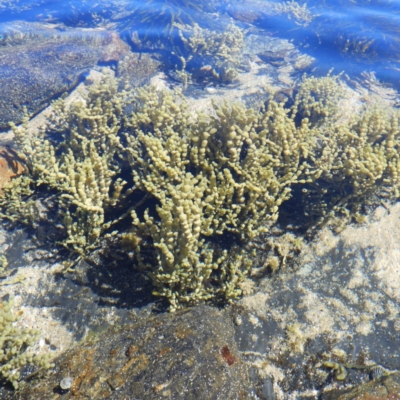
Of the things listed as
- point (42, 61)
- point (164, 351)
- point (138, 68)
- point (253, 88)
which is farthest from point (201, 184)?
point (42, 61)

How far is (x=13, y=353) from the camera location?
3.11 metres

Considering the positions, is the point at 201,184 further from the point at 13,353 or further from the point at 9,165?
the point at 9,165

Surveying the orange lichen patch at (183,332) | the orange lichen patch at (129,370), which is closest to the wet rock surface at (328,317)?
the orange lichen patch at (183,332)

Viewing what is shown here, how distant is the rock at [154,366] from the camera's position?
104 inches

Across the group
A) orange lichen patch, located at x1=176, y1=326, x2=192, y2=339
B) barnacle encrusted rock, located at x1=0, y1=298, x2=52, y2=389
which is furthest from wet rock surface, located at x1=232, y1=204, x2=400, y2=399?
barnacle encrusted rock, located at x1=0, y1=298, x2=52, y2=389

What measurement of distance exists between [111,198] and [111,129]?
175cm

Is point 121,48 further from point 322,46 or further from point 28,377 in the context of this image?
point 28,377

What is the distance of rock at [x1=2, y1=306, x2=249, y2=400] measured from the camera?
2.64m

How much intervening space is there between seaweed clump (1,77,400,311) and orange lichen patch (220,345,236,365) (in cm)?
90

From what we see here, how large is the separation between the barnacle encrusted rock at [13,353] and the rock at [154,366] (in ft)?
0.48

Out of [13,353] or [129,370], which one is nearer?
[129,370]

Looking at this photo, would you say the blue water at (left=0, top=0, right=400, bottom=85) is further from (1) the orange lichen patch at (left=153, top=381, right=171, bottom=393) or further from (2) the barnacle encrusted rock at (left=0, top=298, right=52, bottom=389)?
(1) the orange lichen patch at (left=153, top=381, right=171, bottom=393)

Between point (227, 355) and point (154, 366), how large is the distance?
2.48 feet

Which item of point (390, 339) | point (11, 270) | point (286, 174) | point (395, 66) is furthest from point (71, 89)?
point (395, 66)
